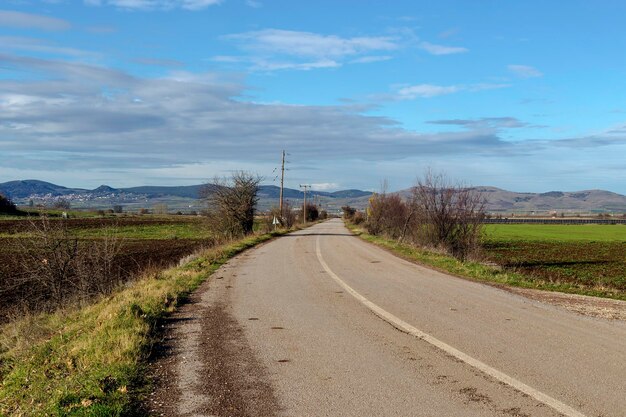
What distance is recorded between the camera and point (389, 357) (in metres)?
7.57

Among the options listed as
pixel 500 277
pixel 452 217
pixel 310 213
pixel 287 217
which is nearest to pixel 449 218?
pixel 452 217

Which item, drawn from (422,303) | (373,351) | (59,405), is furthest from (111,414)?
(422,303)

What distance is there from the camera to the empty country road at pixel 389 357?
573 centimetres

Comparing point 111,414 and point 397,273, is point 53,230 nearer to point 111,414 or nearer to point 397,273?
point 397,273

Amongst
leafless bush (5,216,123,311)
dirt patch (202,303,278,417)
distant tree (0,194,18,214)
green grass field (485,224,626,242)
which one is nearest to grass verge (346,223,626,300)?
dirt patch (202,303,278,417)

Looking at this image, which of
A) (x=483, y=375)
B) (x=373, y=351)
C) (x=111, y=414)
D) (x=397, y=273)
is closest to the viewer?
(x=111, y=414)

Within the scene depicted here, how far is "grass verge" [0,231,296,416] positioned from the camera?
5809 millimetres

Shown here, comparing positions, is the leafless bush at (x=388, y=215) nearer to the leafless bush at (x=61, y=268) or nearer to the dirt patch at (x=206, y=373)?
the leafless bush at (x=61, y=268)

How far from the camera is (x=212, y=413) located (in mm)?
5488

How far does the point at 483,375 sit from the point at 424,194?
26.3 metres

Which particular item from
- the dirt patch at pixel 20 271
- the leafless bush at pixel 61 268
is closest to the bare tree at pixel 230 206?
the dirt patch at pixel 20 271

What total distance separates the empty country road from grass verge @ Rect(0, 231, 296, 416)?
1.52 ft

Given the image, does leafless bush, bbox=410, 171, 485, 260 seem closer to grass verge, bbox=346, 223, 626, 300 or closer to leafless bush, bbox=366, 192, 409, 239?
grass verge, bbox=346, 223, 626, 300

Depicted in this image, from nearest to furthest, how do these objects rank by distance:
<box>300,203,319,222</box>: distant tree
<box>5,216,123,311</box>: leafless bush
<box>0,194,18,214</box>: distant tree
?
1. <box>5,216,123,311</box>: leafless bush
2. <box>0,194,18,214</box>: distant tree
3. <box>300,203,319,222</box>: distant tree
